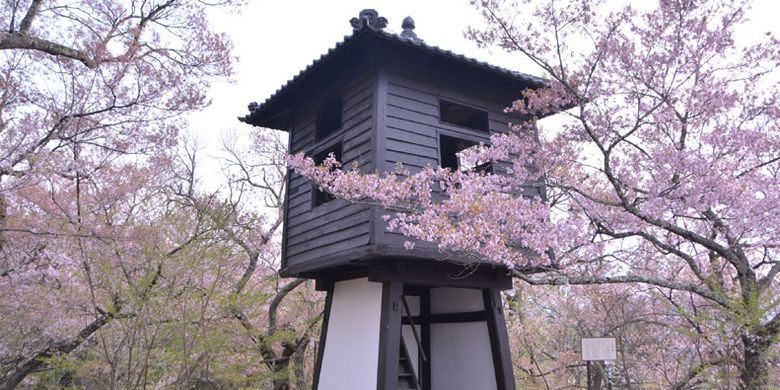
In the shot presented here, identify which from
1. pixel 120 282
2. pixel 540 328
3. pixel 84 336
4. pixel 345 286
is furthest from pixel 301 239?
pixel 540 328

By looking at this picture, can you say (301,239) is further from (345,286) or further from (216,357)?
(216,357)

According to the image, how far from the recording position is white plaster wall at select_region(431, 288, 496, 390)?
18.6 ft

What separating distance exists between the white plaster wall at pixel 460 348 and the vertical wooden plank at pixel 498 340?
0.25 metres

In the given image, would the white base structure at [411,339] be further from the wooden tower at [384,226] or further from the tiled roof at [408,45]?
the tiled roof at [408,45]

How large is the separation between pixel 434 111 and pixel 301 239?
2.16 m

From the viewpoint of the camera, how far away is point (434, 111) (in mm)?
5203

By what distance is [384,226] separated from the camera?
4.41 meters

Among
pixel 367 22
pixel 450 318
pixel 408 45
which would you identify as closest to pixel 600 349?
pixel 450 318

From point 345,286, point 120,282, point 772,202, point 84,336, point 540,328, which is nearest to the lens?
point 772,202

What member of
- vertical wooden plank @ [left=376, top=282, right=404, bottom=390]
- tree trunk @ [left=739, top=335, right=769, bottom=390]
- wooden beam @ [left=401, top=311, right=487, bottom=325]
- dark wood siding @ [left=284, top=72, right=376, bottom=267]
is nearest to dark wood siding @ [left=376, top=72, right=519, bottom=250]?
dark wood siding @ [left=284, top=72, right=376, bottom=267]

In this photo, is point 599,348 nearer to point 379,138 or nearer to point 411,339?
point 411,339

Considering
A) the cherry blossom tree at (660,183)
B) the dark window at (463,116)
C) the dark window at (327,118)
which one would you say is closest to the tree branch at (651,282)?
the cherry blossom tree at (660,183)

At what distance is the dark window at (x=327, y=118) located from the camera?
5931mm

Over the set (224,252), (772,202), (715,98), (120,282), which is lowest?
(120,282)
